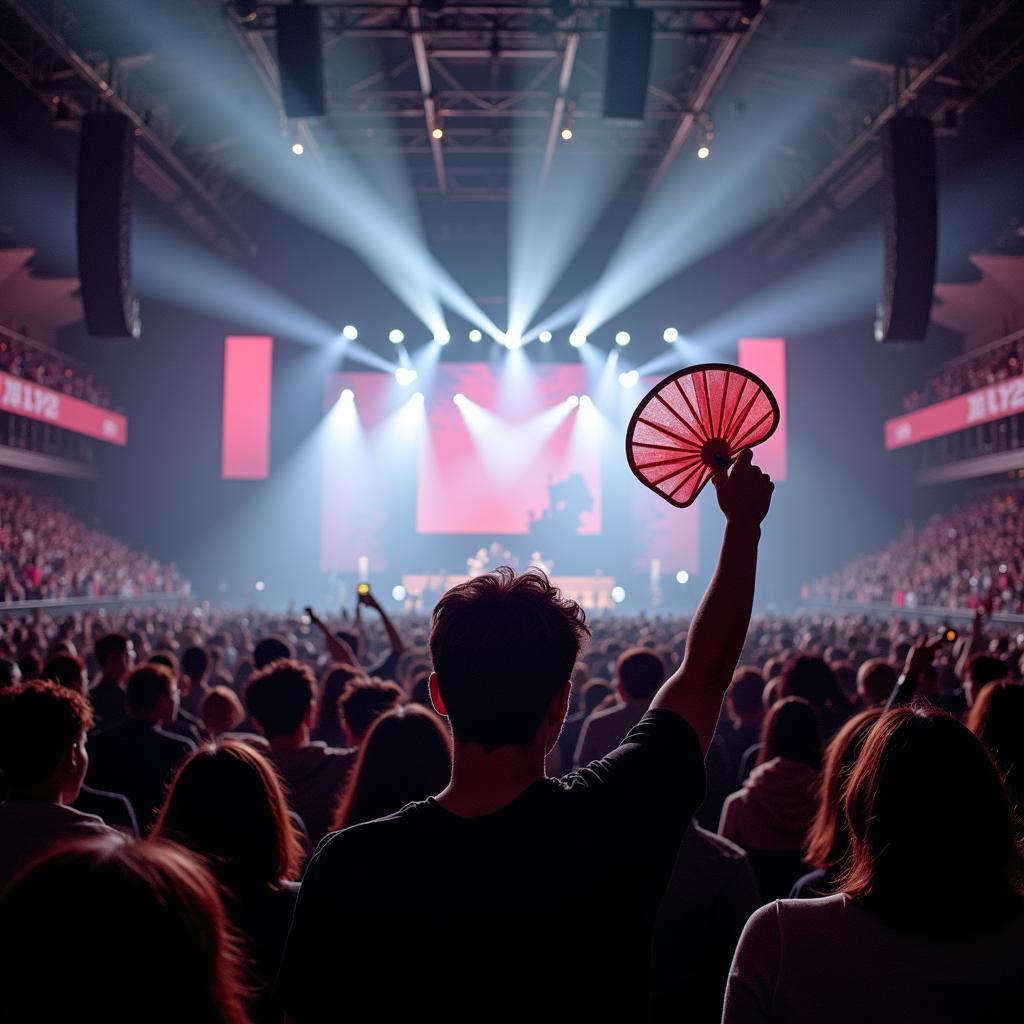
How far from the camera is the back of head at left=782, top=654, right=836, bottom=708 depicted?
4625 millimetres

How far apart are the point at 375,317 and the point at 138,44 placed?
35.2ft

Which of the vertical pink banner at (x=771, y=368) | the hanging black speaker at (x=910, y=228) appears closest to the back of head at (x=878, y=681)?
the hanging black speaker at (x=910, y=228)

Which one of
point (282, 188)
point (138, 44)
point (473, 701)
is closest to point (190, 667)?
point (473, 701)

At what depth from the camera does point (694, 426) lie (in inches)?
66.7

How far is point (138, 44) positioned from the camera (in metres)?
14.2

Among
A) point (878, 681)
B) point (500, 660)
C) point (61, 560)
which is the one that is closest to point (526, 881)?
point (500, 660)

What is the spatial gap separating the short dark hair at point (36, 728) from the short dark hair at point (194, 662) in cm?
397

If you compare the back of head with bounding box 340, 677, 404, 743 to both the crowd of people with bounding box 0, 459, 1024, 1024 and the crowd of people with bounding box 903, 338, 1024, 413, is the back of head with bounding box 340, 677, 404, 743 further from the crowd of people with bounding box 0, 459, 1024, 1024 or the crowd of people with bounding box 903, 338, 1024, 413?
the crowd of people with bounding box 903, 338, 1024, 413

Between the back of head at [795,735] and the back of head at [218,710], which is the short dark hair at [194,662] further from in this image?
the back of head at [795,735]

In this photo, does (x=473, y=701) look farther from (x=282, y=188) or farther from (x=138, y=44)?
(x=282, y=188)

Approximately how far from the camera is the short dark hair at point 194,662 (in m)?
6.45

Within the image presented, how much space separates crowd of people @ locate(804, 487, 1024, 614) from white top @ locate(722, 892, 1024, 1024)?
1502cm

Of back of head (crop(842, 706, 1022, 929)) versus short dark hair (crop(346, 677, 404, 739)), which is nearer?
back of head (crop(842, 706, 1022, 929))

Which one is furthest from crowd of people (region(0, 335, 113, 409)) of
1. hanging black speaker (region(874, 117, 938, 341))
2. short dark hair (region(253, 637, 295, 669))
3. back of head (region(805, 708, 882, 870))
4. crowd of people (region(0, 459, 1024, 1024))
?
crowd of people (region(0, 459, 1024, 1024))
